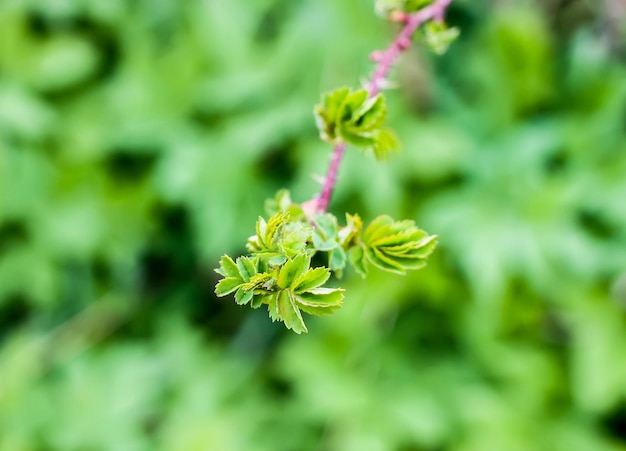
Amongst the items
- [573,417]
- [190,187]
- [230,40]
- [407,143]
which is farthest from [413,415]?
[230,40]

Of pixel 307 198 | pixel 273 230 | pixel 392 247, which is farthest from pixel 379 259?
pixel 307 198

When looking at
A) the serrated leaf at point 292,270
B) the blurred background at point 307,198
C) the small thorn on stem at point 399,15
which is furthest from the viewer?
the blurred background at point 307,198

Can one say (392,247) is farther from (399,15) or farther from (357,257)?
(399,15)

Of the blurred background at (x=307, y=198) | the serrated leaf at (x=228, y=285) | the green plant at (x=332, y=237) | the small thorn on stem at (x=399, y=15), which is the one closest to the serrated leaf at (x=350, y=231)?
the green plant at (x=332, y=237)

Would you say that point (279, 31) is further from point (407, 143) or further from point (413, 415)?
point (413, 415)

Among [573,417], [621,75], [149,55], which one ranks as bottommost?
[573,417]

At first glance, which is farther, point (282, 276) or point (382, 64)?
point (382, 64)

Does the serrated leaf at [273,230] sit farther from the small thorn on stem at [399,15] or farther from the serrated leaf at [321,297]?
the small thorn on stem at [399,15]
